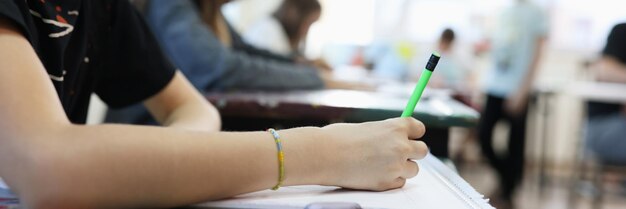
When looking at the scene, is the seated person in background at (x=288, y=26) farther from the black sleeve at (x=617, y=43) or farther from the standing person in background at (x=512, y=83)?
the black sleeve at (x=617, y=43)

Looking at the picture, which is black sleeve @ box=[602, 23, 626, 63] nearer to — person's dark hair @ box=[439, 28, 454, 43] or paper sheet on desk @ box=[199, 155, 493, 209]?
person's dark hair @ box=[439, 28, 454, 43]

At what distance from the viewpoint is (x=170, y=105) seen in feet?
3.78

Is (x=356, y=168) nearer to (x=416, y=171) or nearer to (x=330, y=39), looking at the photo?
(x=416, y=171)

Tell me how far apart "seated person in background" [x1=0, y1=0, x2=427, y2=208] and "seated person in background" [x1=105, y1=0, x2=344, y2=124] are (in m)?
0.79

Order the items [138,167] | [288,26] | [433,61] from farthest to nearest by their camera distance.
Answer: [288,26]
[433,61]
[138,167]

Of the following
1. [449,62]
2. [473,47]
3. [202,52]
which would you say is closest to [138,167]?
[202,52]

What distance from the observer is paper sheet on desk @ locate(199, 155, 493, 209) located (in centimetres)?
54

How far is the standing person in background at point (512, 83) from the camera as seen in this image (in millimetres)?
3539

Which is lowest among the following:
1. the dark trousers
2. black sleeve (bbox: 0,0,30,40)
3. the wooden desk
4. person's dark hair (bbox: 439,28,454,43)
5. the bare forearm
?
the dark trousers

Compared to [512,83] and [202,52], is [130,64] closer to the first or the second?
[202,52]

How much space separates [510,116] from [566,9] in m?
2.05

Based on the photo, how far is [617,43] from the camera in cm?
294

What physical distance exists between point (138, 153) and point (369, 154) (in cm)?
21

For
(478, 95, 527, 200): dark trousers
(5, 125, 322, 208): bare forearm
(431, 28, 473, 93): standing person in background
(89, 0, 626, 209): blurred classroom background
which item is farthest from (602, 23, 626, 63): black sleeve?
(5, 125, 322, 208): bare forearm
